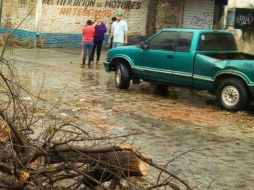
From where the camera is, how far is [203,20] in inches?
1086

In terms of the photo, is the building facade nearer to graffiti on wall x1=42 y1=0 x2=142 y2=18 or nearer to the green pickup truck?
graffiti on wall x1=42 y1=0 x2=142 y2=18

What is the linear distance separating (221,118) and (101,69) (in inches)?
315

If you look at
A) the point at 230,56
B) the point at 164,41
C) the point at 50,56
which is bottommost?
the point at 50,56

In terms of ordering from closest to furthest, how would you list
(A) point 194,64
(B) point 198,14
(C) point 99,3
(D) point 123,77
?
(A) point 194,64, (D) point 123,77, (C) point 99,3, (B) point 198,14

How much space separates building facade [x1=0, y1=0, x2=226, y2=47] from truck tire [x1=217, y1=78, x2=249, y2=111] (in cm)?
1266

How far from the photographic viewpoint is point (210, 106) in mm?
12945

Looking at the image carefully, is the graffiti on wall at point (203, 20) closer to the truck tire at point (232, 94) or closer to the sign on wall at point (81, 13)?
the sign on wall at point (81, 13)

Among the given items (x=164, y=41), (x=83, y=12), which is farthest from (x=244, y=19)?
→ (x=83, y=12)

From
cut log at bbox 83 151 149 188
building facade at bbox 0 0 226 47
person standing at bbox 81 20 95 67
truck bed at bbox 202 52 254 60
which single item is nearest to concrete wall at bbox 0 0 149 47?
building facade at bbox 0 0 226 47

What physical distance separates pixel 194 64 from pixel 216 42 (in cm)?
106

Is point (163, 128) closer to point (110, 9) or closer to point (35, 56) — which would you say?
point (35, 56)

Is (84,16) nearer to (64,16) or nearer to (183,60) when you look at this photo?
(64,16)

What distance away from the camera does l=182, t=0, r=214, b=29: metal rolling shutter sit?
89.4 feet

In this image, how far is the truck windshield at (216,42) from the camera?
13.1m
